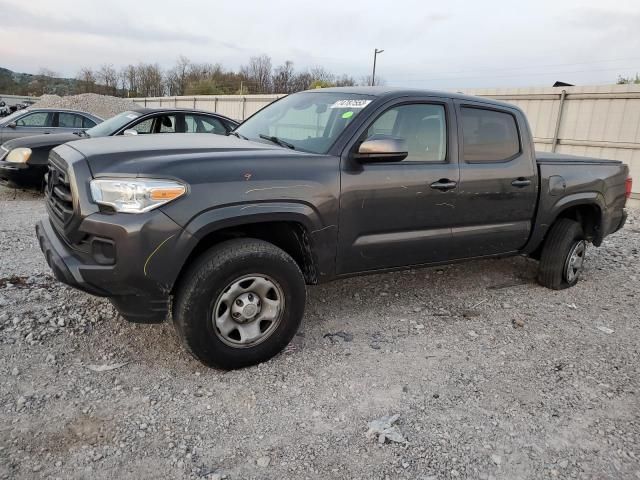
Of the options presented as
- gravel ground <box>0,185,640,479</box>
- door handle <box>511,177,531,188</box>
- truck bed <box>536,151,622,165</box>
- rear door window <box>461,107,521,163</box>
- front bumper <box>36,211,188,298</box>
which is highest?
rear door window <box>461,107,521,163</box>

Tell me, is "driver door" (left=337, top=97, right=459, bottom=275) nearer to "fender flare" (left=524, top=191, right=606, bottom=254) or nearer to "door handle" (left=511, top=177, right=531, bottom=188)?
"door handle" (left=511, top=177, right=531, bottom=188)

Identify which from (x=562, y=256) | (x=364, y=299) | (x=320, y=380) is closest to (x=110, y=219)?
(x=320, y=380)

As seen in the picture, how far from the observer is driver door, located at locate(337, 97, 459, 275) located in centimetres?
353

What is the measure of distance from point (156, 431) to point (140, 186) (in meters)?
1.32

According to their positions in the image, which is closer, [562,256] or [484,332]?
[484,332]

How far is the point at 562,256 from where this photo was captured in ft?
16.6

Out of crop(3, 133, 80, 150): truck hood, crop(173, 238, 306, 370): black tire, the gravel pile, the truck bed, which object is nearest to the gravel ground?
crop(173, 238, 306, 370): black tire

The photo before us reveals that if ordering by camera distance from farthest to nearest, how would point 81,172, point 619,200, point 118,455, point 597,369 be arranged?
point 619,200, point 597,369, point 81,172, point 118,455

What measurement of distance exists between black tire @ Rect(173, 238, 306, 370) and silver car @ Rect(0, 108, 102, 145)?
331 inches

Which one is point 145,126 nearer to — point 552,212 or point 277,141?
point 277,141

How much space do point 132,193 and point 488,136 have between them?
120 inches

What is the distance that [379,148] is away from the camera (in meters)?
3.39

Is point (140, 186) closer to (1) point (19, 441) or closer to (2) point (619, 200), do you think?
(1) point (19, 441)

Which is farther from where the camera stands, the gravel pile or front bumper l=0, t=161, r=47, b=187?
the gravel pile
